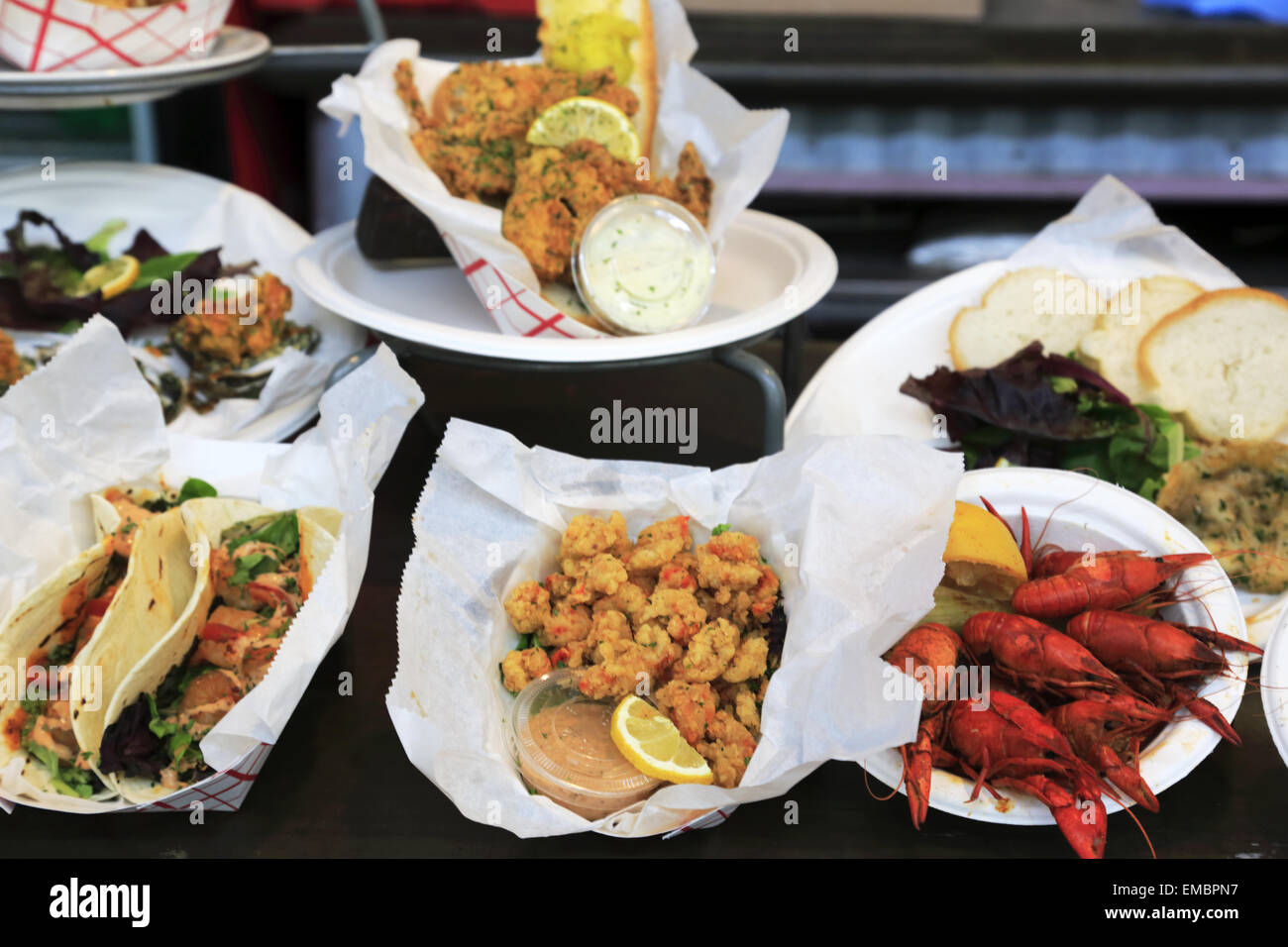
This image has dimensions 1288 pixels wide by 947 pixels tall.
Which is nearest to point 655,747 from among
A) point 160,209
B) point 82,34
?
point 82,34

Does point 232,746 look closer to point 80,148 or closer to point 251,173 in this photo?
point 80,148

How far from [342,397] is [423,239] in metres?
0.60

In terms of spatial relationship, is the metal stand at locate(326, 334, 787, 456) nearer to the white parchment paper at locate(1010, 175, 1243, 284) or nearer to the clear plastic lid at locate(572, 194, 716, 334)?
the clear plastic lid at locate(572, 194, 716, 334)

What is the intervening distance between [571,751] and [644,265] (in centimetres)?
80

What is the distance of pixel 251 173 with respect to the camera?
346cm

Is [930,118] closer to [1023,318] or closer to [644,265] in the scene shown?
[1023,318]

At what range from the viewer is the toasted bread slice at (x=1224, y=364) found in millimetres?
1593

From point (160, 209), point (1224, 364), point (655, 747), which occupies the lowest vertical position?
point (655, 747)

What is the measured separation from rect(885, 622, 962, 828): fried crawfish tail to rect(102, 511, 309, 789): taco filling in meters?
0.69

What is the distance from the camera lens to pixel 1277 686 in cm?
116

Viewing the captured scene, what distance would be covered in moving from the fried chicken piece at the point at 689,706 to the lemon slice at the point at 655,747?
0.01 metres

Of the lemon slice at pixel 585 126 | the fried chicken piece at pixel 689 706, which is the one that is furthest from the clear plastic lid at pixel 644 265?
the fried chicken piece at pixel 689 706

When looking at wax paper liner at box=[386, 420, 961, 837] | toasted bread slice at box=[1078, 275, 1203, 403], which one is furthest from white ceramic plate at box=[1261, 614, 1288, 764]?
toasted bread slice at box=[1078, 275, 1203, 403]

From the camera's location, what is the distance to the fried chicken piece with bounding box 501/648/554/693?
1.15 m
